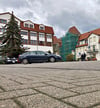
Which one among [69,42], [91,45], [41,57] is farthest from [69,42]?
[41,57]

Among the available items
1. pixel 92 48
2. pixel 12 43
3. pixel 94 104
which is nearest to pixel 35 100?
pixel 94 104

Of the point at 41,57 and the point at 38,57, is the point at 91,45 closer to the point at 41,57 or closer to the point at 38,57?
the point at 41,57

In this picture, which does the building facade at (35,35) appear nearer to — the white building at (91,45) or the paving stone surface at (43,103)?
the white building at (91,45)

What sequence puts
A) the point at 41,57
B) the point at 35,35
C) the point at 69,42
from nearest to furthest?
the point at 41,57
the point at 35,35
the point at 69,42

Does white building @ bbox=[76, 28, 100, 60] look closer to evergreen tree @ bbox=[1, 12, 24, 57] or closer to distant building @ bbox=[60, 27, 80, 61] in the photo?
distant building @ bbox=[60, 27, 80, 61]

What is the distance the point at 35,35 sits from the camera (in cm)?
4497

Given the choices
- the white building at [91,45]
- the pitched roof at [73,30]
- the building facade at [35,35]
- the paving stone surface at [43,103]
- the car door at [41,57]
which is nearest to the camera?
the paving stone surface at [43,103]

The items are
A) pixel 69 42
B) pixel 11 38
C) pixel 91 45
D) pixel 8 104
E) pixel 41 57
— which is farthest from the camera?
pixel 69 42

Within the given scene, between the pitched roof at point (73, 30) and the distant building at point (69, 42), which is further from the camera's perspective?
the pitched roof at point (73, 30)

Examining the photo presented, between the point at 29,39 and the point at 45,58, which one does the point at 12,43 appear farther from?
the point at 45,58

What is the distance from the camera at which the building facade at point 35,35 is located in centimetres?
4238

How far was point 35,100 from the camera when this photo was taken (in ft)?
4.91

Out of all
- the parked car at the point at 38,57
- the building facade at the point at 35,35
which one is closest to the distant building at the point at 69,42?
the building facade at the point at 35,35

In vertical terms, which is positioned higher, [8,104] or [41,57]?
[41,57]
